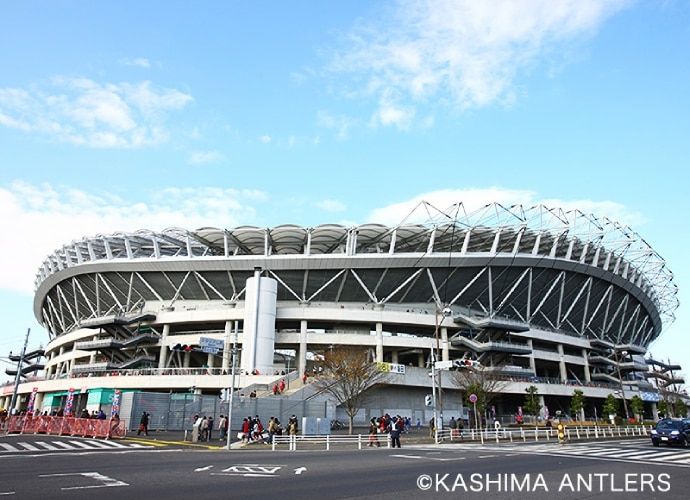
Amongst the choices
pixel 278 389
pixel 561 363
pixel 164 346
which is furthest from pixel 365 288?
pixel 561 363

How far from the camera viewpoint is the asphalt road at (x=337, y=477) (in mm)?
10875

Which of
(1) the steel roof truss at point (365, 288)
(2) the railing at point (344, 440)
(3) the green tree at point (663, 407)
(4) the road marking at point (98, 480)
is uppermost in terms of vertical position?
(1) the steel roof truss at point (365, 288)

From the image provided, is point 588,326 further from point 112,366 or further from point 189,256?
point 112,366

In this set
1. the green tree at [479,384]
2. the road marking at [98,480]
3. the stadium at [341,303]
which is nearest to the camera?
the road marking at [98,480]

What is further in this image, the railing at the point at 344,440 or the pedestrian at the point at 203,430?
the pedestrian at the point at 203,430

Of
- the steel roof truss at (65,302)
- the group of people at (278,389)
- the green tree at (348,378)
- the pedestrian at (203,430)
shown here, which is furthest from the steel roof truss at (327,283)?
the steel roof truss at (65,302)

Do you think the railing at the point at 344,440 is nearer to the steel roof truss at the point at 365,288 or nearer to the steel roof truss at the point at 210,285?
the steel roof truss at the point at 365,288

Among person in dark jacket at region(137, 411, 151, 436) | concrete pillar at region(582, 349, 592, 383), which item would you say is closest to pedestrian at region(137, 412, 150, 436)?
person in dark jacket at region(137, 411, 151, 436)

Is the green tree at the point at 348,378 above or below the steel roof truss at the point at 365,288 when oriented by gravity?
below

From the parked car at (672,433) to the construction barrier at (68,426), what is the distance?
102ft

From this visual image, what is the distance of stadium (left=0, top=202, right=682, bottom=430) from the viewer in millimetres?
57125

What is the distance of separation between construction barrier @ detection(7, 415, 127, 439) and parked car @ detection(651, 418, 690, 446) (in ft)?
102

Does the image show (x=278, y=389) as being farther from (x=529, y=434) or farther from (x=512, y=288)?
(x=512, y=288)

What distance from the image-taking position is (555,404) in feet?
247
